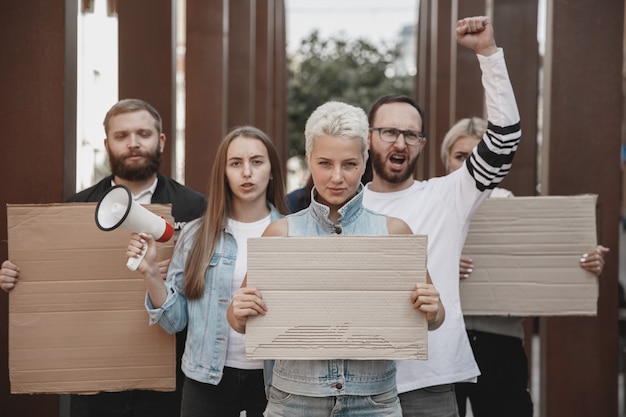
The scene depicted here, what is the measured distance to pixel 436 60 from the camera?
10.9 metres

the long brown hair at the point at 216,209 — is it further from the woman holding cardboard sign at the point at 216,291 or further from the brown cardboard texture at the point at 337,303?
the brown cardboard texture at the point at 337,303

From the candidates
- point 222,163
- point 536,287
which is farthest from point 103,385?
point 536,287

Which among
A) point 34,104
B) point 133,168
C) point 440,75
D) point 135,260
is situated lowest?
point 135,260

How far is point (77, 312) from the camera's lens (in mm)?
2951

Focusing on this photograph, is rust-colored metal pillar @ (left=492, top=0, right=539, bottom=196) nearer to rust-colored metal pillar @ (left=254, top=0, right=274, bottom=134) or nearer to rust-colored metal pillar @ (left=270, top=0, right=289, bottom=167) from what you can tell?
rust-colored metal pillar @ (left=254, top=0, right=274, bottom=134)

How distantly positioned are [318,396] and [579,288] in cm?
149

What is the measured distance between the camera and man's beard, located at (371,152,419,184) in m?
3.03

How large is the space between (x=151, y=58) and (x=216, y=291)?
303 centimetres

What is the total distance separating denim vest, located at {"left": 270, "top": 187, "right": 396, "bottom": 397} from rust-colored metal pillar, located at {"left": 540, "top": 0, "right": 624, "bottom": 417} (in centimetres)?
214

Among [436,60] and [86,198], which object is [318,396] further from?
[436,60]

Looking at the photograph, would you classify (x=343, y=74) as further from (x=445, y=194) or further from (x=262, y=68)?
(x=445, y=194)

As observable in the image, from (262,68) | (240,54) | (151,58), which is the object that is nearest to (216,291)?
(151,58)

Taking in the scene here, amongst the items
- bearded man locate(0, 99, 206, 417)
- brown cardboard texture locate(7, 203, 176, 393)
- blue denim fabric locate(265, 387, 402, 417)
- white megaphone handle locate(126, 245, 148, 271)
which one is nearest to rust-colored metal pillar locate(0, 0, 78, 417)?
bearded man locate(0, 99, 206, 417)

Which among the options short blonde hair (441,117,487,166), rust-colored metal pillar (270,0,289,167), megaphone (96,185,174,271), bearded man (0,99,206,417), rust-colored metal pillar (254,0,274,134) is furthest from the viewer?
rust-colored metal pillar (270,0,289,167)
